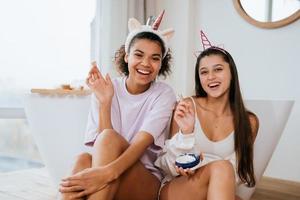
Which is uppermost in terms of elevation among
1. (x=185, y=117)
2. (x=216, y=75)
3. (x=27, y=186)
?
(x=216, y=75)

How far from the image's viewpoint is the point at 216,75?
4.13 ft

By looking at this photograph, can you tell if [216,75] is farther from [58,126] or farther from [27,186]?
[27,186]

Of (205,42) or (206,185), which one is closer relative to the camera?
(206,185)

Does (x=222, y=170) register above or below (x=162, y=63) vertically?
below

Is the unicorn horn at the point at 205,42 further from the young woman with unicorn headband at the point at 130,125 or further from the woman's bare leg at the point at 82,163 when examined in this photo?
the woman's bare leg at the point at 82,163

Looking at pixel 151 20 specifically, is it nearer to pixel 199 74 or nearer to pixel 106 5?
pixel 199 74

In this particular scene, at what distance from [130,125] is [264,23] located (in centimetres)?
126

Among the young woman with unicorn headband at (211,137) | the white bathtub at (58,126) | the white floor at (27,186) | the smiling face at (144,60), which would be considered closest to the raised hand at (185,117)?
the young woman with unicorn headband at (211,137)

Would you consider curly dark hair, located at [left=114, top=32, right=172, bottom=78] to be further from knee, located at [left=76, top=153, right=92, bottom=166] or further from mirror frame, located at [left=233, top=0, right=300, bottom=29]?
mirror frame, located at [left=233, top=0, right=300, bottom=29]

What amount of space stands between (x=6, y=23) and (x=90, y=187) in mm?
1605

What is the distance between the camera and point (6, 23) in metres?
2.26

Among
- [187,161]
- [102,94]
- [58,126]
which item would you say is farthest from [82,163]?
[58,126]

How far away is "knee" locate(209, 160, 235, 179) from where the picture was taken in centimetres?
101

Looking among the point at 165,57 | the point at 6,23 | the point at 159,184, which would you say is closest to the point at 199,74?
the point at 165,57
